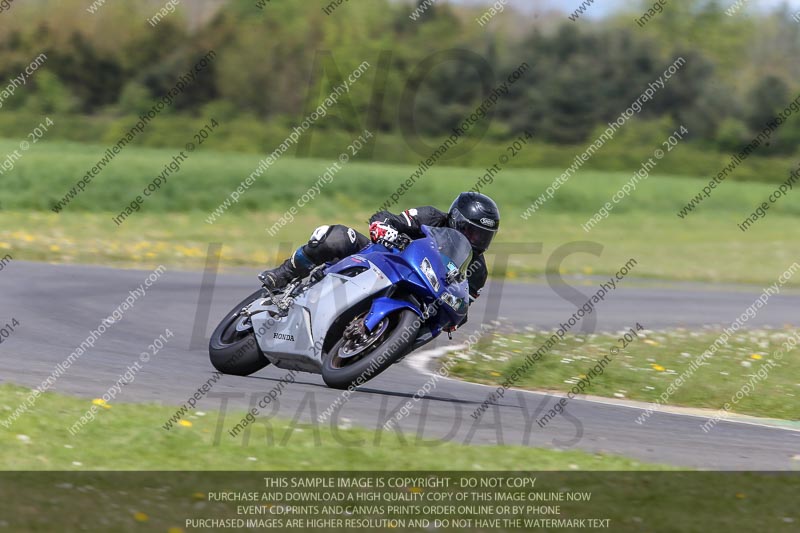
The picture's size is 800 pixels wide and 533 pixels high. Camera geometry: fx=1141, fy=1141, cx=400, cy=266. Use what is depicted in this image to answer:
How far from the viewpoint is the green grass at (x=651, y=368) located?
1316 cm

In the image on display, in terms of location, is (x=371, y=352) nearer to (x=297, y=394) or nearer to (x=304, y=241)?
(x=297, y=394)

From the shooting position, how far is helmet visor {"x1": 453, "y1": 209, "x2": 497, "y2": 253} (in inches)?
409

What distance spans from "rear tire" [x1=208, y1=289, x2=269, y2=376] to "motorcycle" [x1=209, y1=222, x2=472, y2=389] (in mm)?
113

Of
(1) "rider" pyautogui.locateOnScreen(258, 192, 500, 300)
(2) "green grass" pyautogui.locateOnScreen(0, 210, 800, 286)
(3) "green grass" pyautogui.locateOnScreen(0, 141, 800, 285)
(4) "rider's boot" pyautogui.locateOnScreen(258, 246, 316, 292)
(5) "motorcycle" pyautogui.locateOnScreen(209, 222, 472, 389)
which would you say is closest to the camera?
(5) "motorcycle" pyautogui.locateOnScreen(209, 222, 472, 389)

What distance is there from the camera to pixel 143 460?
7.58 meters

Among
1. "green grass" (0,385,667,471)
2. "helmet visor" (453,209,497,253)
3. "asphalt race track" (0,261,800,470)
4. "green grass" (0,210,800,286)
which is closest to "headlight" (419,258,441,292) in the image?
"helmet visor" (453,209,497,253)

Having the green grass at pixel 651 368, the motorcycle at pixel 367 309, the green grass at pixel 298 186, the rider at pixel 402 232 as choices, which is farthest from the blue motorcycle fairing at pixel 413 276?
the green grass at pixel 298 186

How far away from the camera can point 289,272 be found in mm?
10656

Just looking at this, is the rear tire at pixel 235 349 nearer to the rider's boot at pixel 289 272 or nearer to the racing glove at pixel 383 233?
the rider's boot at pixel 289 272

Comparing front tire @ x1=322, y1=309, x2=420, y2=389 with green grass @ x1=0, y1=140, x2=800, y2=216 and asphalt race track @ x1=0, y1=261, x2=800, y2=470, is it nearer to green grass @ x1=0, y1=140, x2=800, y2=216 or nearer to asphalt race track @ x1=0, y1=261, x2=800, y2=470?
asphalt race track @ x1=0, y1=261, x2=800, y2=470

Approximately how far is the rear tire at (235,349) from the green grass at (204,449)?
1.58 m
